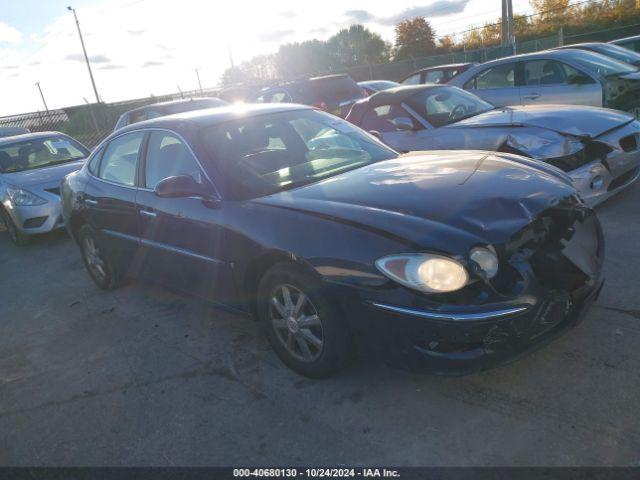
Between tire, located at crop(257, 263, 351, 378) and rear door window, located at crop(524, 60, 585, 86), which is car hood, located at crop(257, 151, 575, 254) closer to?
tire, located at crop(257, 263, 351, 378)

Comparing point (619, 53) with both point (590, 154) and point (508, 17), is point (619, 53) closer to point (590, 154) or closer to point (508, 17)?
point (590, 154)

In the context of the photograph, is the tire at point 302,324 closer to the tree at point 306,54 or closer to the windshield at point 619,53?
the windshield at point 619,53

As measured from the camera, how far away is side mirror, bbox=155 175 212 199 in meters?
3.43

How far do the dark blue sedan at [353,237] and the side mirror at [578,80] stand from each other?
183 inches

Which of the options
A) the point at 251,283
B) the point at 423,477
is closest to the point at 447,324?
the point at 423,477

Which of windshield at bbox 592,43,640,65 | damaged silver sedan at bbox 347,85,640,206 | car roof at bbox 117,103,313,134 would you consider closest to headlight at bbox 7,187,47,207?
car roof at bbox 117,103,313,134

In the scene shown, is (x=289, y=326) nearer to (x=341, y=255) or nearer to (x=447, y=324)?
(x=341, y=255)

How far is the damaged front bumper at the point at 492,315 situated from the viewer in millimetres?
2488

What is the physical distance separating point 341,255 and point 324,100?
9.08 m

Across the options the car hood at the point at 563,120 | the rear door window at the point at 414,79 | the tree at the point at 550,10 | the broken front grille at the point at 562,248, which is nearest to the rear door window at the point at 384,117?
the car hood at the point at 563,120

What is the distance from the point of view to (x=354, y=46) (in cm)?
7631

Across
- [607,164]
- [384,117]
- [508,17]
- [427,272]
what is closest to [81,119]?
[508,17]

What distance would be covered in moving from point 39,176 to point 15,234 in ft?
3.04

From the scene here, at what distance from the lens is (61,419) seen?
328 cm
